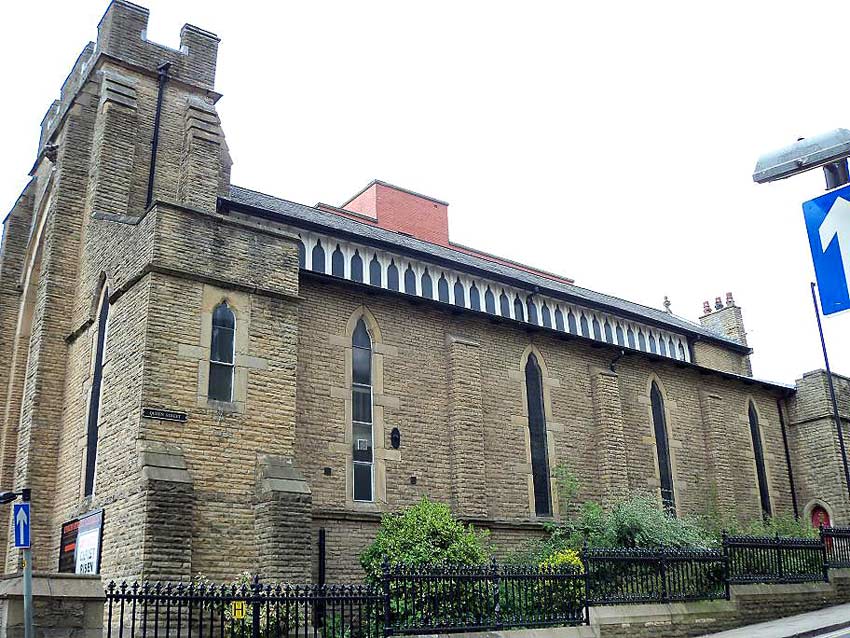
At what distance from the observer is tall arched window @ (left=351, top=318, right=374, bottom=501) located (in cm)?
1922

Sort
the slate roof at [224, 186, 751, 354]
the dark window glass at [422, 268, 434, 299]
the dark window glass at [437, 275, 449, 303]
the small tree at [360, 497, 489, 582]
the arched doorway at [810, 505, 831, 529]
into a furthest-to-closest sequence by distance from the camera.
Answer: the arched doorway at [810, 505, 831, 529] → the dark window glass at [437, 275, 449, 303] → the dark window glass at [422, 268, 434, 299] → the slate roof at [224, 186, 751, 354] → the small tree at [360, 497, 489, 582]

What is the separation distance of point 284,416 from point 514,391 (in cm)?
785

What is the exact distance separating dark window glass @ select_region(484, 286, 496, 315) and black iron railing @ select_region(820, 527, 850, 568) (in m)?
11.2

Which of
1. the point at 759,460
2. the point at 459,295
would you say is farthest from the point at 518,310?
the point at 759,460

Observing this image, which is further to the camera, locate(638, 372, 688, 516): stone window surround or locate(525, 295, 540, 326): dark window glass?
locate(525, 295, 540, 326): dark window glass

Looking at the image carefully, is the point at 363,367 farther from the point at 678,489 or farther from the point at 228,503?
the point at 678,489

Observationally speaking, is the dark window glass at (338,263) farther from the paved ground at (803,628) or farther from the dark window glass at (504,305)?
the paved ground at (803,628)

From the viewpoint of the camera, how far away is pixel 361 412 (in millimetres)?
19859

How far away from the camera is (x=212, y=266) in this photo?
17.2m

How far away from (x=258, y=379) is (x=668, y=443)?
1475 centimetres

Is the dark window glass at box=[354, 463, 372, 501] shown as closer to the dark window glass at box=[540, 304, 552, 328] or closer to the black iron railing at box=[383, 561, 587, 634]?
the black iron railing at box=[383, 561, 587, 634]

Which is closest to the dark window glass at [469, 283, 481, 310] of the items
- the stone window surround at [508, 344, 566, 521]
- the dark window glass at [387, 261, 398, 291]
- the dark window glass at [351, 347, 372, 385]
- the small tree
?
the dark window glass at [387, 261, 398, 291]

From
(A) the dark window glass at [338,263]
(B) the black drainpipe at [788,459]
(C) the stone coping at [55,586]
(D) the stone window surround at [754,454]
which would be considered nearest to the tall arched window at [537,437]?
(A) the dark window glass at [338,263]

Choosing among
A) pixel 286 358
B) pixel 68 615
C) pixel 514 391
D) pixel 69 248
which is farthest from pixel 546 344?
pixel 68 615
